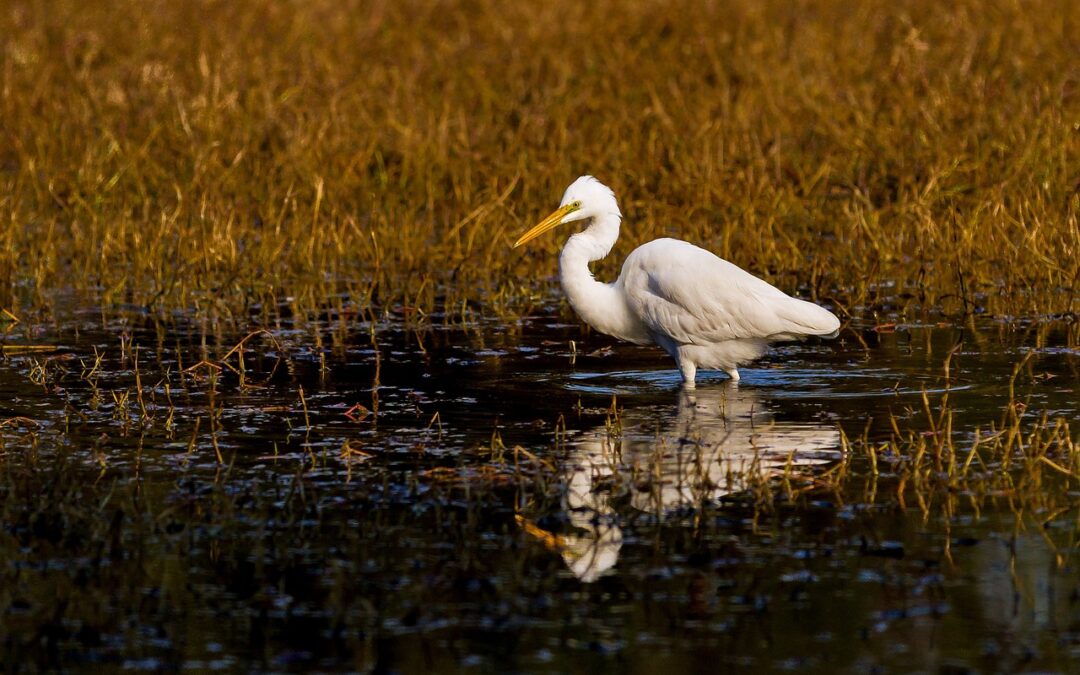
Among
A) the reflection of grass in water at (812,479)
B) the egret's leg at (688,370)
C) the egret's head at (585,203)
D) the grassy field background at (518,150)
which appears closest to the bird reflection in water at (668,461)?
the reflection of grass in water at (812,479)

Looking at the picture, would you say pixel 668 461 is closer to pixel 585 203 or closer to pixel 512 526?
pixel 512 526

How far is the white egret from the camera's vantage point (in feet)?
23.5

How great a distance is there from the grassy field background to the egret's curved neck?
1.39 m

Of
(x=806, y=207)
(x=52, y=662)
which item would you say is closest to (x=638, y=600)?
(x=52, y=662)

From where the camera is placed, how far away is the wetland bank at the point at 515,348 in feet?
13.8

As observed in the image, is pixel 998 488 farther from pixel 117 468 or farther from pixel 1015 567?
pixel 117 468

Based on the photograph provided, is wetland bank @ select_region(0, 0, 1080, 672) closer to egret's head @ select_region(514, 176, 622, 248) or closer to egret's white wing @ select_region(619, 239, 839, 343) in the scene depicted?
egret's white wing @ select_region(619, 239, 839, 343)

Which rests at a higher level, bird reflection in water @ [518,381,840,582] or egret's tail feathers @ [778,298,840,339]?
egret's tail feathers @ [778,298,840,339]

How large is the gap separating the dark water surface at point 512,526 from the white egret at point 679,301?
0.21 metres

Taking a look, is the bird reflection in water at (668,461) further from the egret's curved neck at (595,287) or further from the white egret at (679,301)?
the egret's curved neck at (595,287)

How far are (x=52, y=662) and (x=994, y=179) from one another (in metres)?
7.85

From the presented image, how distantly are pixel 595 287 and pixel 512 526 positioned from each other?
2730 millimetres

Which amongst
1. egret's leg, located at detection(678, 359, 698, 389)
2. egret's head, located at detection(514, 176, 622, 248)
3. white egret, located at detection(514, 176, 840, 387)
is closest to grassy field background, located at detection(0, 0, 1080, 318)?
white egret, located at detection(514, 176, 840, 387)

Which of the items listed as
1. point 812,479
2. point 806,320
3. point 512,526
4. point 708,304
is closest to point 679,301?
point 708,304
